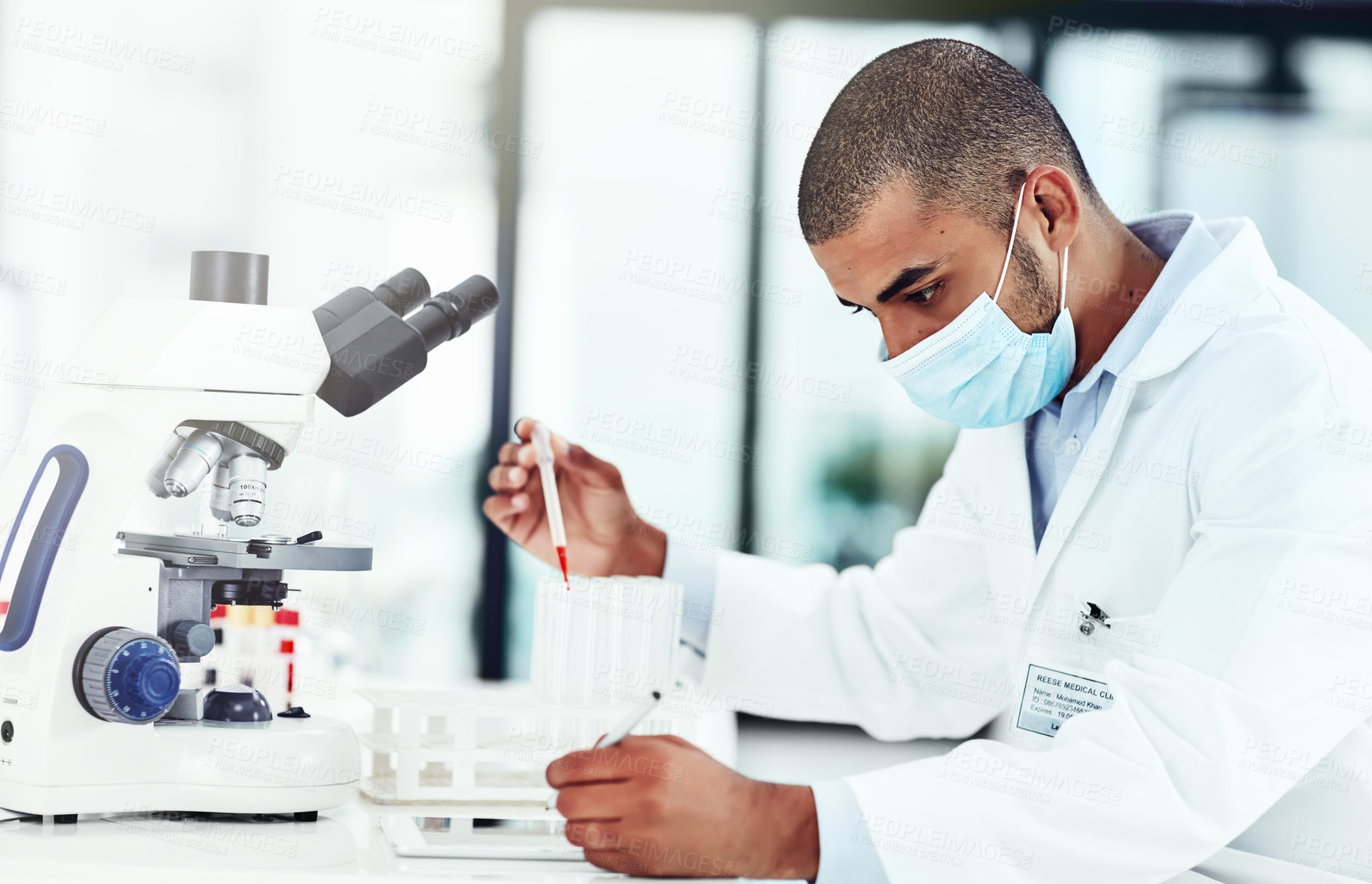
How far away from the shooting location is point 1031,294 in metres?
1.30

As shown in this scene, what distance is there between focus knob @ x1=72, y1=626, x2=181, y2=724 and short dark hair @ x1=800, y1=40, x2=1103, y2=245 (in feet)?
2.65

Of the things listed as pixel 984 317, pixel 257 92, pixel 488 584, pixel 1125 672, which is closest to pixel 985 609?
pixel 984 317

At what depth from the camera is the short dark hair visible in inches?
48.9

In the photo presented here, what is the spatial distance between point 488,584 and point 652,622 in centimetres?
270

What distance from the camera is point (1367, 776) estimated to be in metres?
1.07

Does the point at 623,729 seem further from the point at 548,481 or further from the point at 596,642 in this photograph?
the point at 548,481

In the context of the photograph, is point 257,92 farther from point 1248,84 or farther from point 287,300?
point 1248,84

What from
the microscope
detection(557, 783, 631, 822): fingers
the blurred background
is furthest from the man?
the blurred background

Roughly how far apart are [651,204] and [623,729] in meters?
→ 2.88

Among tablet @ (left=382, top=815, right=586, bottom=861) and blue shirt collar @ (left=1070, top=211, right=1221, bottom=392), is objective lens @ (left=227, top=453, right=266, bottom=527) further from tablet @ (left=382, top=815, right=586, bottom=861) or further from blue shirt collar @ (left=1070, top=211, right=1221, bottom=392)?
blue shirt collar @ (left=1070, top=211, right=1221, bottom=392)

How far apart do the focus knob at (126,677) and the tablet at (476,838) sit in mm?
212

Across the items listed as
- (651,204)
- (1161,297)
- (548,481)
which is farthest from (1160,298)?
(651,204)

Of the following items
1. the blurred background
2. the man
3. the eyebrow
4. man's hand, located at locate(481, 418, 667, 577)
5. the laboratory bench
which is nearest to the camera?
the laboratory bench

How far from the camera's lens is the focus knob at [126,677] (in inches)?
34.6
